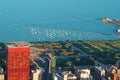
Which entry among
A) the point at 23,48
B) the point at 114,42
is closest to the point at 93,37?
the point at 114,42

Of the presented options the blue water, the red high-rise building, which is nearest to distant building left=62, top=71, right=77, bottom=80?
the red high-rise building

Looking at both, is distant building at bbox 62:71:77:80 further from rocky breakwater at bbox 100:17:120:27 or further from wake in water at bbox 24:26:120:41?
rocky breakwater at bbox 100:17:120:27

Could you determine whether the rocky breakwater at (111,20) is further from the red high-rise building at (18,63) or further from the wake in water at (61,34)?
the red high-rise building at (18,63)

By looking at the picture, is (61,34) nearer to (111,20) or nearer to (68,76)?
(111,20)

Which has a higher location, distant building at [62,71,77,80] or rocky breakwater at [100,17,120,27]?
rocky breakwater at [100,17,120,27]

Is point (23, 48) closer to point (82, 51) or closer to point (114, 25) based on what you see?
point (82, 51)

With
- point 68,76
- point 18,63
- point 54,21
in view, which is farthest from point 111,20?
point 18,63
